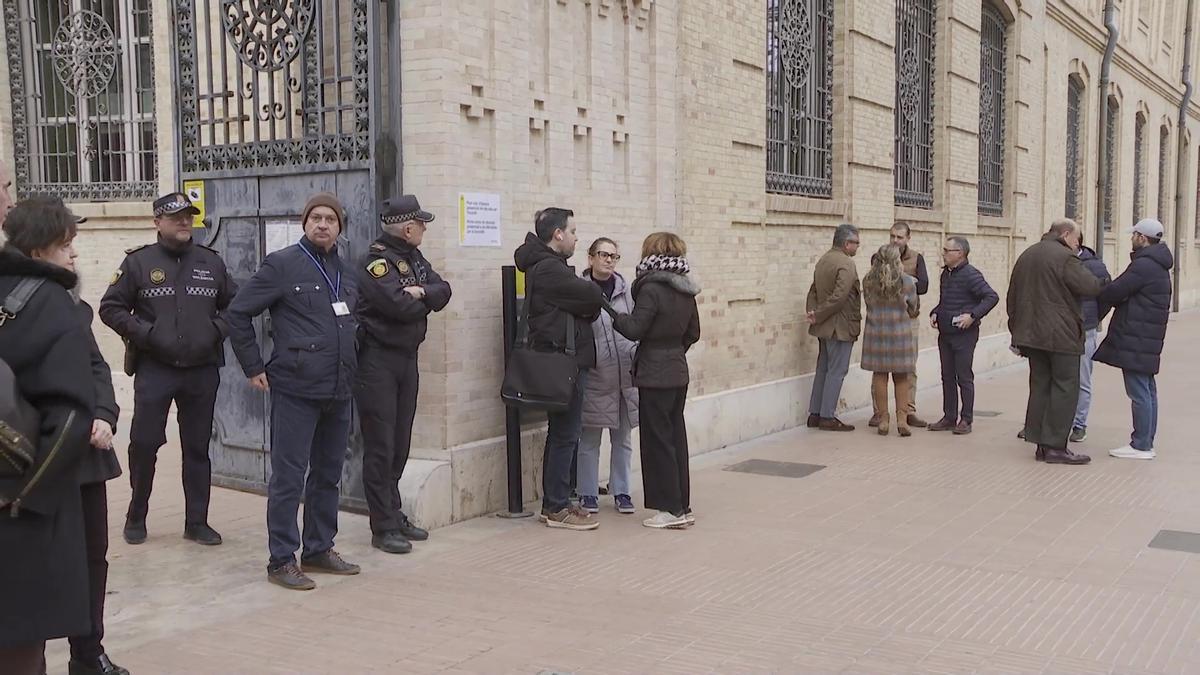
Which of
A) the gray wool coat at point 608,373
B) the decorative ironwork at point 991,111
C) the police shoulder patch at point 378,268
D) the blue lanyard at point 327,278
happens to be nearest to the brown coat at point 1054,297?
the gray wool coat at point 608,373

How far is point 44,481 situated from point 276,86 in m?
5.67

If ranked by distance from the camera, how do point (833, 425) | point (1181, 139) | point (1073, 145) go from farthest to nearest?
point (1181, 139)
point (1073, 145)
point (833, 425)

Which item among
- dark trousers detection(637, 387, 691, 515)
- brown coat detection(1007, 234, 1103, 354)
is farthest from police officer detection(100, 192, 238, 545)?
brown coat detection(1007, 234, 1103, 354)

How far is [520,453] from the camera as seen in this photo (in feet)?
25.3

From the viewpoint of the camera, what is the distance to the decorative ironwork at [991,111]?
17.6 meters

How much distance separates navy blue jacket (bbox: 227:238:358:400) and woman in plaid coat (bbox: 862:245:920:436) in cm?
648

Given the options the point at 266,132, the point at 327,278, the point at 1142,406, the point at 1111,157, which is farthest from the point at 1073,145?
the point at 327,278

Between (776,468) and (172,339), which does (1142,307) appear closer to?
(776,468)

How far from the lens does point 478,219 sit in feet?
24.5

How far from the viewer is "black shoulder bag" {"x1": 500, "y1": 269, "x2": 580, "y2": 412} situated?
7.07 metres

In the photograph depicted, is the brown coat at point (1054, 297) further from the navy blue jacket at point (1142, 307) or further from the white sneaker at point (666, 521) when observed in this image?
the white sneaker at point (666, 521)

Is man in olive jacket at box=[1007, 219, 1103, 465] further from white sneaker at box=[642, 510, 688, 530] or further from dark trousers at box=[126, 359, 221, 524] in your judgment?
dark trousers at box=[126, 359, 221, 524]

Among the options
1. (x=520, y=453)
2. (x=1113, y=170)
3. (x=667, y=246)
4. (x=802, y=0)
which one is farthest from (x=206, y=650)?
(x=1113, y=170)

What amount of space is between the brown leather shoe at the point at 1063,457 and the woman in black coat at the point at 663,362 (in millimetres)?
3906
